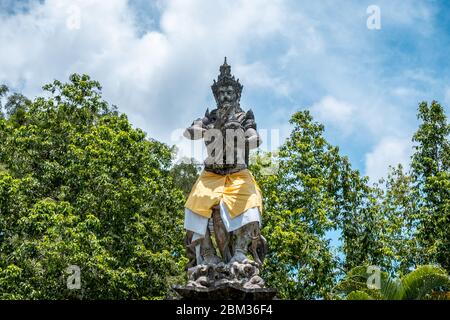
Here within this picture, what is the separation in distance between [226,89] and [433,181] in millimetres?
9482

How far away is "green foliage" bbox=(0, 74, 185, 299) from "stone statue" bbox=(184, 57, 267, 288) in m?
6.99

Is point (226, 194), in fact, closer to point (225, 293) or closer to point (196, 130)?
point (196, 130)

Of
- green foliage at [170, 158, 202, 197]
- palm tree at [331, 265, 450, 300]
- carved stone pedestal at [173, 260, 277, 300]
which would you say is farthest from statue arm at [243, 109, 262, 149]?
green foliage at [170, 158, 202, 197]

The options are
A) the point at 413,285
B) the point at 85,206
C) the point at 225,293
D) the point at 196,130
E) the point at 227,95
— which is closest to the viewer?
the point at 225,293

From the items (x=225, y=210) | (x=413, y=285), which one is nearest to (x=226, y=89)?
(x=225, y=210)

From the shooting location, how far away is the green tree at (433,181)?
16844 mm

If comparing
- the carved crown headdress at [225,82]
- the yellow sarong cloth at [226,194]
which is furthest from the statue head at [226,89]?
the yellow sarong cloth at [226,194]

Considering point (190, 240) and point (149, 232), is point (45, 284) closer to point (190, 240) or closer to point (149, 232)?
point (149, 232)

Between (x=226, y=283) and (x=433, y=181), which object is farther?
(x=433, y=181)

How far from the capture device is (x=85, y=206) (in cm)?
1706

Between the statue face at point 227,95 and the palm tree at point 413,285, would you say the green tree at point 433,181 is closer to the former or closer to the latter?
the palm tree at point 413,285

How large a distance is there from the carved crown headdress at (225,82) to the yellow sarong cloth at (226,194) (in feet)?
3.89

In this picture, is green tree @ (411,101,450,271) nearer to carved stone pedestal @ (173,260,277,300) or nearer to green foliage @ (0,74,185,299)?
green foliage @ (0,74,185,299)

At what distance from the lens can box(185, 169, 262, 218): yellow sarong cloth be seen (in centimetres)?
864
